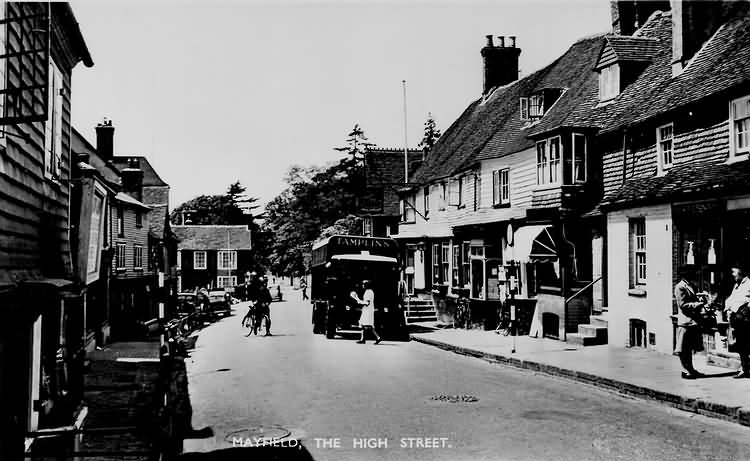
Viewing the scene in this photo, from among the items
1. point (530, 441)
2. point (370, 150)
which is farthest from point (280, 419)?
point (370, 150)

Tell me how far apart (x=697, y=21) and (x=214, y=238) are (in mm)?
79422

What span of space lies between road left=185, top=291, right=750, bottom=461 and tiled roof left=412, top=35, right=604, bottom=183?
1169 cm

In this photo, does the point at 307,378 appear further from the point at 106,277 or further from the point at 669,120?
the point at 106,277

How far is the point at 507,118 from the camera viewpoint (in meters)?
33.0

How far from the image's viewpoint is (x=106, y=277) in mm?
26547

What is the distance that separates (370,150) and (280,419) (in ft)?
139

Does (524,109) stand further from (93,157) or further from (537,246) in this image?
(93,157)

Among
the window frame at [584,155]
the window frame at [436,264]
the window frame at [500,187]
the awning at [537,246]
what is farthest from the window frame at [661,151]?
the window frame at [436,264]

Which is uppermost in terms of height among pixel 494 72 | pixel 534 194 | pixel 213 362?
pixel 494 72

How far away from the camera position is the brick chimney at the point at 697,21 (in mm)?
20297

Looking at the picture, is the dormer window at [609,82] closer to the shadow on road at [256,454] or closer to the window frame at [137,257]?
the shadow on road at [256,454]

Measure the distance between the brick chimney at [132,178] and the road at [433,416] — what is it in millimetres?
17506

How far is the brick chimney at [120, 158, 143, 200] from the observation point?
33.9 meters

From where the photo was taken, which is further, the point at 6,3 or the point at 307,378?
the point at 307,378
